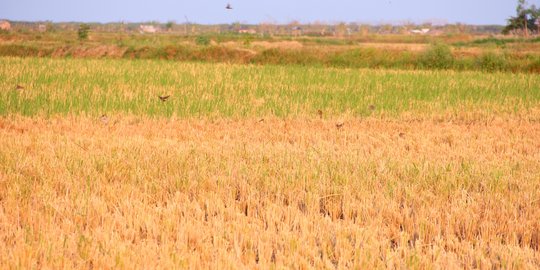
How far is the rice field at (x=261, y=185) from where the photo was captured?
2.90m

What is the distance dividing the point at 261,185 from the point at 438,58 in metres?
17.0

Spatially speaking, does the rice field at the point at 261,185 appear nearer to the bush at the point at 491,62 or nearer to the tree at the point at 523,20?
the bush at the point at 491,62

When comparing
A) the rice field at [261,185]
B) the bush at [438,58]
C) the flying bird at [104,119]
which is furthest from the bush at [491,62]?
the flying bird at [104,119]

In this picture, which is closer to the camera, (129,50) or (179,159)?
(179,159)

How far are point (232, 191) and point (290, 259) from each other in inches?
55.3

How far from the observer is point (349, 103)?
979 centimetres

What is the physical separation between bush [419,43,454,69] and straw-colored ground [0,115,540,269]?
13.9m

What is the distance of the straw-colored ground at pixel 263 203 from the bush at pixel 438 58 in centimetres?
1388

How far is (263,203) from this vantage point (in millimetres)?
3924

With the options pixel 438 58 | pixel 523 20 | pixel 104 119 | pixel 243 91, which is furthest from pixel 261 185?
pixel 523 20

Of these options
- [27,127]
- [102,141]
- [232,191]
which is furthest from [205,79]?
[232,191]

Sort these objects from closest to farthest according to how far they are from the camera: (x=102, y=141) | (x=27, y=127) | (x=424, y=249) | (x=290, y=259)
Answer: (x=290, y=259), (x=424, y=249), (x=102, y=141), (x=27, y=127)

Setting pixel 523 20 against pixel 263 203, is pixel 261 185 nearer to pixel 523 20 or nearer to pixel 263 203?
pixel 263 203

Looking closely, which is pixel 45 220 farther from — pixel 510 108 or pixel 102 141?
pixel 510 108
